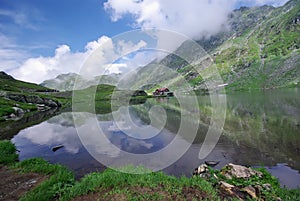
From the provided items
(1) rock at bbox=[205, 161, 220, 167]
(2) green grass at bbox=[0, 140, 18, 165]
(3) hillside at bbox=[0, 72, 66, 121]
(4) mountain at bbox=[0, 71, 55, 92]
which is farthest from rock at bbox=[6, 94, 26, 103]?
(1) rock at bbox=[205, 161, 220, 167]

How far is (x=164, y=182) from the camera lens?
1091cm

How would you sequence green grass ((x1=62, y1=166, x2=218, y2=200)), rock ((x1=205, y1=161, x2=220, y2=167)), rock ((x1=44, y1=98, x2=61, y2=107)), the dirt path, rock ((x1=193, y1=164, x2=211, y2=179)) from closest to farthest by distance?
green grass ((x1=62, y1=166, x2=218, y2=200)), the dirt path, rock ((x1=193, y1=164, x2=211, y2=179)), rock ((x1=205, y1=161, x2=220, y2=167)), rock ((x1=44, y1=98, x2=61, y2=107))

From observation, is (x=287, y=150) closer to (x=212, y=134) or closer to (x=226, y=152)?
(x=226, y=152)

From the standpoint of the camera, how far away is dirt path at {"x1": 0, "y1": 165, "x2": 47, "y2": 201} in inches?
405

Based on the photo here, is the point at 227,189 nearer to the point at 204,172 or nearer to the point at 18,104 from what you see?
the point at 204,172

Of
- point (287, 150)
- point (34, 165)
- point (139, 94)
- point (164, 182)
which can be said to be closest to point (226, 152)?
point (287, 150)

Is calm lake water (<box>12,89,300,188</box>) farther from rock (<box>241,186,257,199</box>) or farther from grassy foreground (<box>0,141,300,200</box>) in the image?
rock (<box>241,186,257,199</box>)

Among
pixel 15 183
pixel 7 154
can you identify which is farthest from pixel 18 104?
pixel 15 183

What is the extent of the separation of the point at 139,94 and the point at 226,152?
15406cm

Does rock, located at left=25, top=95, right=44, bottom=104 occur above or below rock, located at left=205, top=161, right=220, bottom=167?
above

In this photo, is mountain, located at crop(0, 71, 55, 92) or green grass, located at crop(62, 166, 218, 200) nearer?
green grass, located at crop(62, 166, 218, 200)

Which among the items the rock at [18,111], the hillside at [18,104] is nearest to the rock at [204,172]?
the hillside at [18,104]

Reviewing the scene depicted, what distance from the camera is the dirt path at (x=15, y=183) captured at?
1030 cm

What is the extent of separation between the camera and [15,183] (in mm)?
11977
